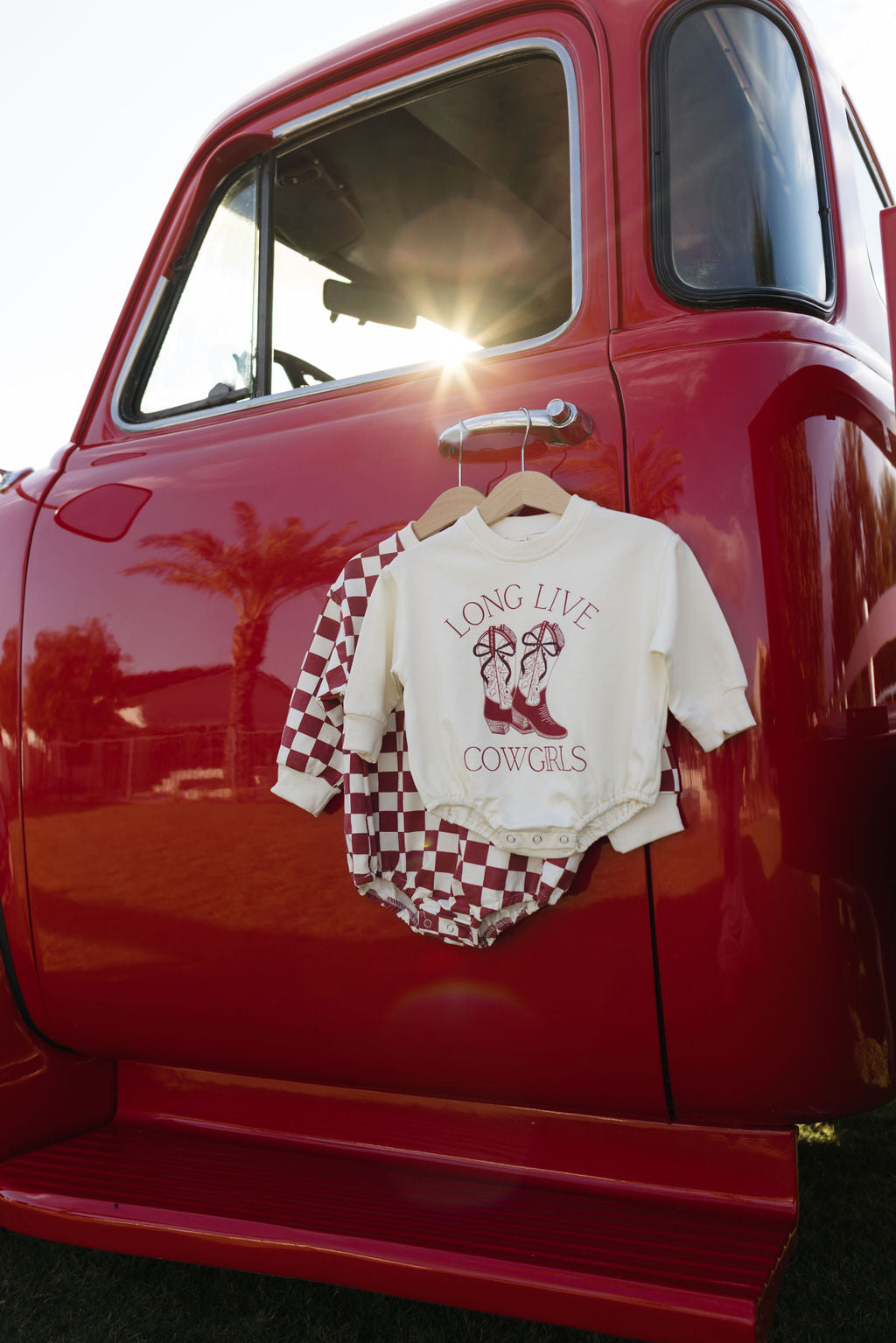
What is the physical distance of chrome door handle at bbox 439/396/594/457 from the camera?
152 cm

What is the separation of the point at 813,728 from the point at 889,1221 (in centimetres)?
139

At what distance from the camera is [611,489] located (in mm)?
1507

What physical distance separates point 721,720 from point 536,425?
51cm

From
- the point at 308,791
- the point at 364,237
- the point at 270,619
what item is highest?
the point at 364,237

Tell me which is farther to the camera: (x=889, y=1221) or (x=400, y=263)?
(x=400, y=263)

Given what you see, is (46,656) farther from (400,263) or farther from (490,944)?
(400,263)

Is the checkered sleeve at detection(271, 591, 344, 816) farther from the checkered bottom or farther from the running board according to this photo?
the running board

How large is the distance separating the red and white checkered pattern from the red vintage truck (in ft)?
0.16

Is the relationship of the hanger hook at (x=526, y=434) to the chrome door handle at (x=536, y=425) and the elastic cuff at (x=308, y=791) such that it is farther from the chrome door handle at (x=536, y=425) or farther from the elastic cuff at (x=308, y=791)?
the elastic cuff at (x=308, y=791)

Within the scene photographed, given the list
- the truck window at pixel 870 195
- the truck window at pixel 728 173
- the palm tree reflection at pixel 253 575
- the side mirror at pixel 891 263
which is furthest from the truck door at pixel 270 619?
the truck window at pixel 870 195

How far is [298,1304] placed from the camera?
196 centimetres

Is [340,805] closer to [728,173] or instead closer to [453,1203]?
[453,1203]

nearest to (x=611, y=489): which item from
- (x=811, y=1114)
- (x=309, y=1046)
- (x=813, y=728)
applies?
(x=813, y=728)

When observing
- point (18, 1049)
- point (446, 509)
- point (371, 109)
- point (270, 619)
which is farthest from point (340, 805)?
point (371, 109)
